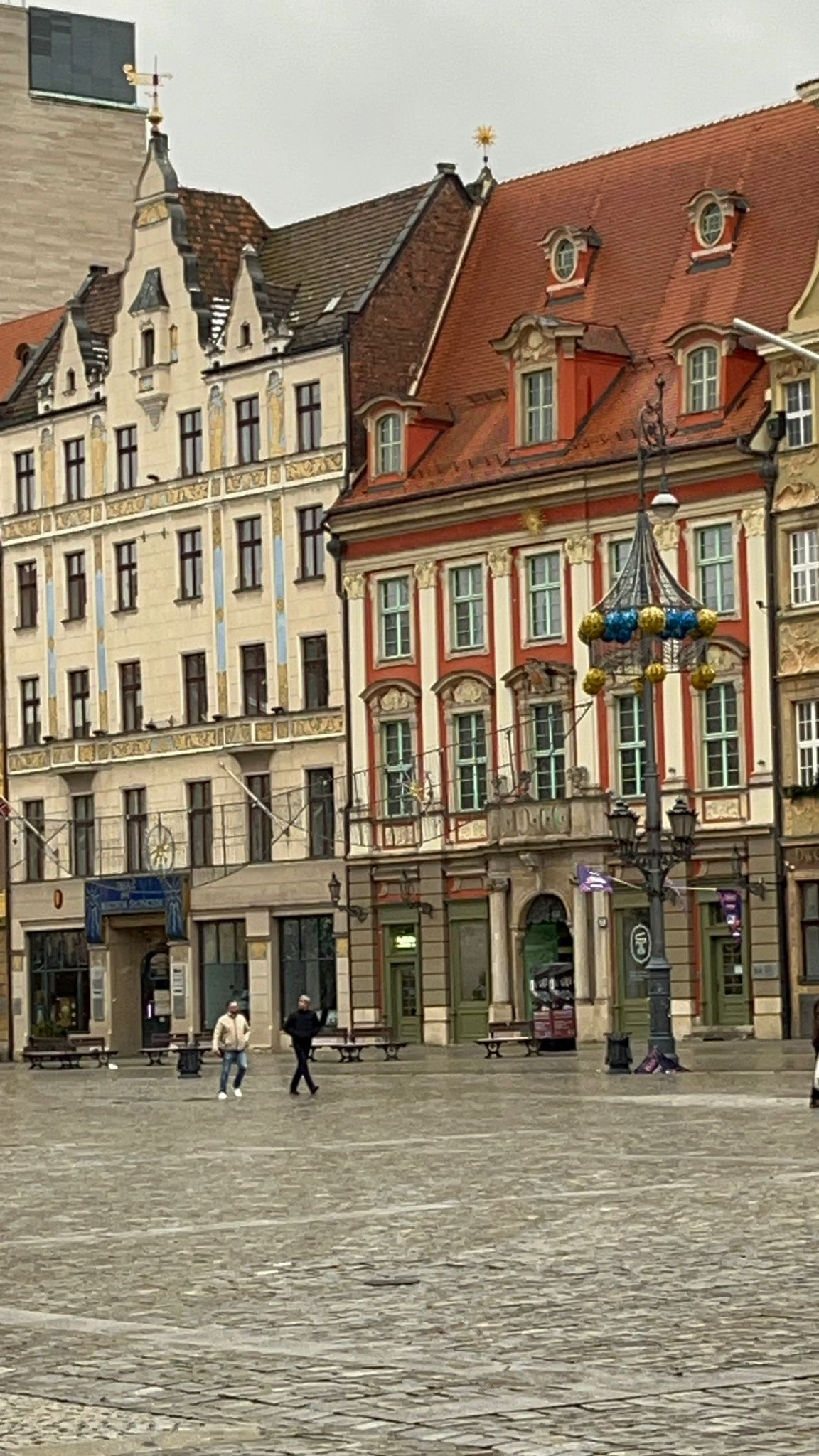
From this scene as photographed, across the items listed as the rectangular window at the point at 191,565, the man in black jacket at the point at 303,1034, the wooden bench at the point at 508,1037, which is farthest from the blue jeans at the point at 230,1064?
the rectangular window at the point at 191,565

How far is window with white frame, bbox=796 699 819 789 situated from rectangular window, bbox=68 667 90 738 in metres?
22.9

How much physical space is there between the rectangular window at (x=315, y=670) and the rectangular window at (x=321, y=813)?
64.2 inches

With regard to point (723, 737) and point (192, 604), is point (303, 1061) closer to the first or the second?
point (723, 737)

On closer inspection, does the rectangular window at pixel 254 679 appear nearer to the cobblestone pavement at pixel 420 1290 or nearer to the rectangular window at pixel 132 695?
the rectangular window at pixel 132 695

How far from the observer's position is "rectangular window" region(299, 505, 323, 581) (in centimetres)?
6844

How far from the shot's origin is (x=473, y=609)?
213 ft

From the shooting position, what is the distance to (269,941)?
6894 centimetres

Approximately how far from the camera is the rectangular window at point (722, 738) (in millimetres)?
59469

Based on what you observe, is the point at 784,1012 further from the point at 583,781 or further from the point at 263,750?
the point at 263,750

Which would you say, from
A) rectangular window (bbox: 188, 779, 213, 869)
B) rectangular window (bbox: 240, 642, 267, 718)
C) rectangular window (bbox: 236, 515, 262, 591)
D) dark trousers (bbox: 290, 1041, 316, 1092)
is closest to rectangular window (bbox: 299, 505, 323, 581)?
rectangular window (bbox: 236, 515, 262, 591)

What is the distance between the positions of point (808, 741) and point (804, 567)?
339cm

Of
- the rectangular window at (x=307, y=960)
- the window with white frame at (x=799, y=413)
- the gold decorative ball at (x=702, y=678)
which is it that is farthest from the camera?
the rectangular window at (x=307, y=960)

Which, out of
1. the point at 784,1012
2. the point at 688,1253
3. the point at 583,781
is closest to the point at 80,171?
the point at 583,781

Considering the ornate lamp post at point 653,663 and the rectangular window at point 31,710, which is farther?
the rectangular window at point 31,710
